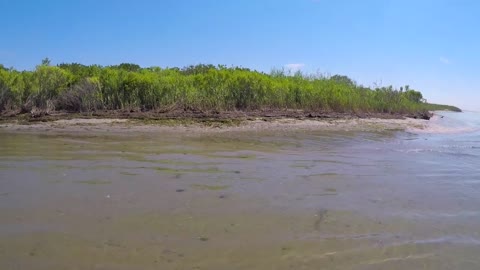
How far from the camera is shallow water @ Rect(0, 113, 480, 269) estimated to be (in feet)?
9.32

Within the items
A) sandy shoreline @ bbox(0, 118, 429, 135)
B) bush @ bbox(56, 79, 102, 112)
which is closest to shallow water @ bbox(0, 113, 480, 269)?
sandy shoreline @ bbox(0, 118, 429, 135)

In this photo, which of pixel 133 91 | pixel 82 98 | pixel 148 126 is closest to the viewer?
pixel 148 126

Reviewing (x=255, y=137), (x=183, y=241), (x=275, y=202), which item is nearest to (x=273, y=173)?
(x=275, y=202)

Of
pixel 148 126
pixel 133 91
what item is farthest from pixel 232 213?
pixel 133 91

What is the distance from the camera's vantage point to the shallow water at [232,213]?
284 cm

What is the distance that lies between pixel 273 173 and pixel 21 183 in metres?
3.34

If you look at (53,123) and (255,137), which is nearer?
(255,137)

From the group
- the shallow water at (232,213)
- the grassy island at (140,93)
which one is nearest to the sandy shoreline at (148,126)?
the grassy island at (140,93)

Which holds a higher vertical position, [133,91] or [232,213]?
[133,91]

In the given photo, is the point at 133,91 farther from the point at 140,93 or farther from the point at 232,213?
the point at 232,213

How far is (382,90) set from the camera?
27.8 meters

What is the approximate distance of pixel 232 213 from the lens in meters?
3.85

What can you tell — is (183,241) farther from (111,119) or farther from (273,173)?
(111,119)

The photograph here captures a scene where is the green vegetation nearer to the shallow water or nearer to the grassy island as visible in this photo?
the grassy island
